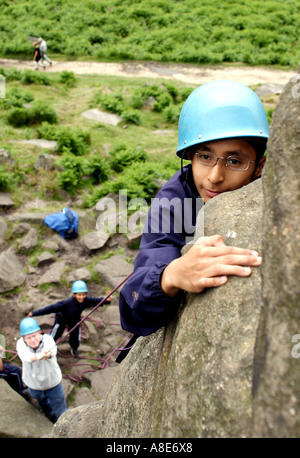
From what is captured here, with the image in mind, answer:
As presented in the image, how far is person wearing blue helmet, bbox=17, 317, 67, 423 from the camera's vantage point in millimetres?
6164

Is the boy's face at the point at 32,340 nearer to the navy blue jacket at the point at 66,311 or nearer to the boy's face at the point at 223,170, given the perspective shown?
the navy blue jacket at the point at 66,311

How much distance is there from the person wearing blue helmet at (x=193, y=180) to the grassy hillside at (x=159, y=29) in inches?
854

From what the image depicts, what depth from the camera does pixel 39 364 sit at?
6191mm

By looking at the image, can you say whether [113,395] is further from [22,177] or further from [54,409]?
[22,177]

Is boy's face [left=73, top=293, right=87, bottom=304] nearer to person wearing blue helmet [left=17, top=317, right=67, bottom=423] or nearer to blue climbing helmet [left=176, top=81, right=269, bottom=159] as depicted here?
person wearing blue helmet [left=17, top=317, right=67, bottom=423]

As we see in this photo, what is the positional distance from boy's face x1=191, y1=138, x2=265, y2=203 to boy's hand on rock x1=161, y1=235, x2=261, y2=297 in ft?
3.26

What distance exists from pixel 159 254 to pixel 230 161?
984 millimetres

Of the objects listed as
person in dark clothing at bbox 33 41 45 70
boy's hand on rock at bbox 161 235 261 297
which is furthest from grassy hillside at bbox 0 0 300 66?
boy's hand on rock at bbox 161 235 261 297

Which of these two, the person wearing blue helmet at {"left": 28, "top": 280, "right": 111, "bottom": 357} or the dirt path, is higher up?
the dirt path

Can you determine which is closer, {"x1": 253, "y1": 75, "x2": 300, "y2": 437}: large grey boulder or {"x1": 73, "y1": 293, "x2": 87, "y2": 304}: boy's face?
{"x1": 253, "y1": 75, "x2": 300, "y2": 437}: large grey boulder

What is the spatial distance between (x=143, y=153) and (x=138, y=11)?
18889 mm

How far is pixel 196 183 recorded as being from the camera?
332 centimetres
